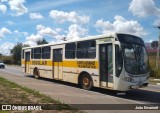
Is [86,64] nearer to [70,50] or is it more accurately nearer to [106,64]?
[106,64]

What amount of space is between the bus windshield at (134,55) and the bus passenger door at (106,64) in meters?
0.74

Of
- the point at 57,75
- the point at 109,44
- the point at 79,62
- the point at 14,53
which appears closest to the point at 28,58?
the point at 57,75

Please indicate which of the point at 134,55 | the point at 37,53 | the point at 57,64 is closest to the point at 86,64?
the point at 134,55

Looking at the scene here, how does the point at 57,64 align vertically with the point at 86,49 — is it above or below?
below

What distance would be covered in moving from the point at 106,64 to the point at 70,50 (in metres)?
4.17

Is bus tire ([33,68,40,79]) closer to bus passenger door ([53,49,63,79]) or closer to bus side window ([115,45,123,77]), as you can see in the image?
bus passenger door ([53,49,63,79])

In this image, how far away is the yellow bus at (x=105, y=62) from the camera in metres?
14.4

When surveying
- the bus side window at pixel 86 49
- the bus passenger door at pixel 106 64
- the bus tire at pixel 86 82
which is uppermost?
the bus side window at pixel 86 49

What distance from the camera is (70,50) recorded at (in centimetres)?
1888

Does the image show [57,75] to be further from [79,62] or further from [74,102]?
[74,102]

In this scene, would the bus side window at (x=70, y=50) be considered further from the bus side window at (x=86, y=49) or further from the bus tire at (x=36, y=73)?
the bus tire at (x=36, y=73)

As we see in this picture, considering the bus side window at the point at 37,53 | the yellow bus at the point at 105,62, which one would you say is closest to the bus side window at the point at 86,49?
the yellow bus at the point at 105,62

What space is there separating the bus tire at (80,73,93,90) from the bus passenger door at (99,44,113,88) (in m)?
1.25

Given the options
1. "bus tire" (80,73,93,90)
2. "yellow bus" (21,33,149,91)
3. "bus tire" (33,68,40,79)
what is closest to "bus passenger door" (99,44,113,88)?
"yellow bus" (21,33,149,91)
